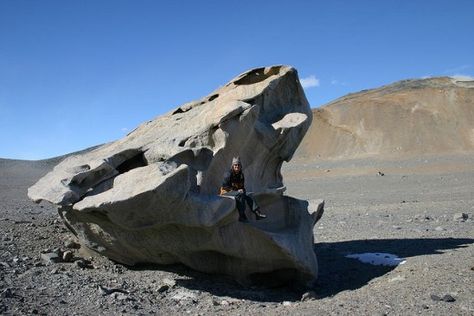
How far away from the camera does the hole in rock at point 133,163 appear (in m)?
8.91

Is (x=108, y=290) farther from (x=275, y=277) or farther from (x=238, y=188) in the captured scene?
(x=275, y=277)

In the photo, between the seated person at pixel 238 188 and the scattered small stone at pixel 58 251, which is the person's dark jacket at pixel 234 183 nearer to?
the seated person at pixel 238 188

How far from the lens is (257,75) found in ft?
36.3

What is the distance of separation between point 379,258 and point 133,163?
4949mm

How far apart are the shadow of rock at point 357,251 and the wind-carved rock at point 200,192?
1.86 ft

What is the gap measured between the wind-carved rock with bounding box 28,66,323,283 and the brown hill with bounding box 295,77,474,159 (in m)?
39.1

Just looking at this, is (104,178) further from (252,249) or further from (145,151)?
(252,249)

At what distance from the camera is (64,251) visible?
10078 millimetres

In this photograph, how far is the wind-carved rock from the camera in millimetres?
7594

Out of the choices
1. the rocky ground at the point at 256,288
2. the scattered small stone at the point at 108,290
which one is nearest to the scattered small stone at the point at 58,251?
the rocky ground at the point at 256,288

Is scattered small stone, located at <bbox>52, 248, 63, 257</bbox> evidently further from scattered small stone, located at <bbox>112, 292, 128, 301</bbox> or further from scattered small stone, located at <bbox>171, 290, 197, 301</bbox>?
scattered small stone, located at <bbox>171, 290, 197, 301</bbox>

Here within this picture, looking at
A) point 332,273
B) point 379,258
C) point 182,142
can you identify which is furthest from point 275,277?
point 182,142

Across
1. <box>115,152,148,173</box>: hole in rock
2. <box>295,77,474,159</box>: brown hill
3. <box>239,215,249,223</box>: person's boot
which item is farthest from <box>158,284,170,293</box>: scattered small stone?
<box>295,77,474,159</box>: brown hill

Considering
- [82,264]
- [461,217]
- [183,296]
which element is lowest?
[461,217]
